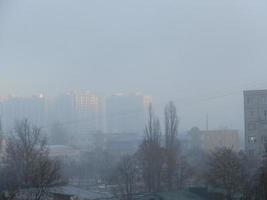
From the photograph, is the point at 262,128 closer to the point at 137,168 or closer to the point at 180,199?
the point at 137,168

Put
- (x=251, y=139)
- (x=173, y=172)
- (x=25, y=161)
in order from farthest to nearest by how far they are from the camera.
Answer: (x=251, y=139)
(x=173, y=172)
(x=25, y=161)

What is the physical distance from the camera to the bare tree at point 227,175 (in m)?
9.50

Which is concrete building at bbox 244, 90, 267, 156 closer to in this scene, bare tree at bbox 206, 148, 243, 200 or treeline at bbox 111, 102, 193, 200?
treeline at bbox 111, 102, 193, 200

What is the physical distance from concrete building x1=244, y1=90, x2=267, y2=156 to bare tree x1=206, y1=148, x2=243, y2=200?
29.4ft

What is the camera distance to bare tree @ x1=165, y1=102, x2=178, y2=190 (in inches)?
545

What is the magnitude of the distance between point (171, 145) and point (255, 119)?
479 cm

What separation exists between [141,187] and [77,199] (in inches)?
226

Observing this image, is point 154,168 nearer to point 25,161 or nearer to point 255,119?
point 25,161

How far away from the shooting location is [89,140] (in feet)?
135

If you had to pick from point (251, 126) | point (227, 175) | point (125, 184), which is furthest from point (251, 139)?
point (227, 175)

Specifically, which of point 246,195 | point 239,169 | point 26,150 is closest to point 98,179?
point 26,150

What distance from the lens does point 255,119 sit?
1944 centimetres

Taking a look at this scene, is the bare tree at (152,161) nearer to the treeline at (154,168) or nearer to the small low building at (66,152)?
the treeline at (154,168)

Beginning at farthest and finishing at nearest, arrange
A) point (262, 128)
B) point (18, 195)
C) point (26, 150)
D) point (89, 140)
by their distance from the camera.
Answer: point (89, 140), point (262, 128), point (26, 150), point (18, 195)
